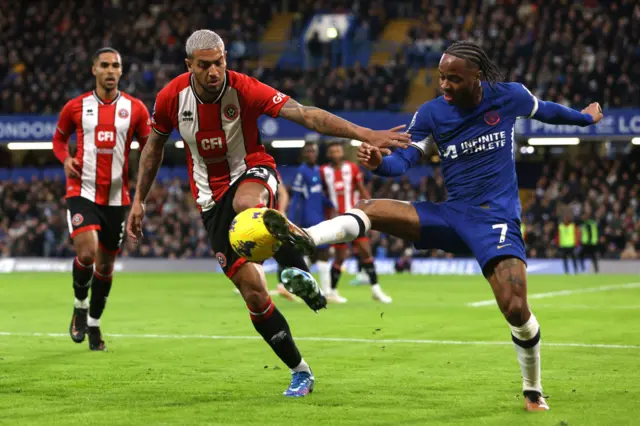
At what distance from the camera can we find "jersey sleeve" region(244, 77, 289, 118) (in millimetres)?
6945

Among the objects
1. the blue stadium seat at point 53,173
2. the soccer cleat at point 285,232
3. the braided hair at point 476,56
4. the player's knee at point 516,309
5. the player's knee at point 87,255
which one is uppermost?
the braided hair at point 476,56

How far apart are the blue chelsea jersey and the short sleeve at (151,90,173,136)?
175 centimetres

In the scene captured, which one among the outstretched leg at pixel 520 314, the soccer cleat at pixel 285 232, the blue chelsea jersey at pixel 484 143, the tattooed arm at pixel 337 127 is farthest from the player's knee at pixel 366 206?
the outstretched leg at pixel 520 314

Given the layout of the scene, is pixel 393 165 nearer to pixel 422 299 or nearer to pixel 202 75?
pixel 202 75

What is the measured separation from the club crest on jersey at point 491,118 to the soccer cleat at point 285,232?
1.53 meters

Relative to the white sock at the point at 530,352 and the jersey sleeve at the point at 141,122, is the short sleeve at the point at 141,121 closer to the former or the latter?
the jersey sleeve at the point at 141,122

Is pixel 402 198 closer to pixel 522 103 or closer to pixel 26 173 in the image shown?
pixel 26 173

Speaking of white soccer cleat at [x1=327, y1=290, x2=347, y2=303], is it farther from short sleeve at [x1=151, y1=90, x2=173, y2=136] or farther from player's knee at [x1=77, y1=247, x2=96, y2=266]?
short sleeve at [x1=151, y1=90, x2=173, y2=136]

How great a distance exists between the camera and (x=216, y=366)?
8562mm

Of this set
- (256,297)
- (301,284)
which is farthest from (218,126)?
(301,284)

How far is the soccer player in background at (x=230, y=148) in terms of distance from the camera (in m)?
6.86

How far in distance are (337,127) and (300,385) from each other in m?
1.76

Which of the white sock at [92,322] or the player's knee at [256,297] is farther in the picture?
the white sock at [92,322]

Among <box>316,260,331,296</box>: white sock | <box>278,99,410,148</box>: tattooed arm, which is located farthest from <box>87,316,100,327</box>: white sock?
<box>316,260,331,296</box>: white sock
